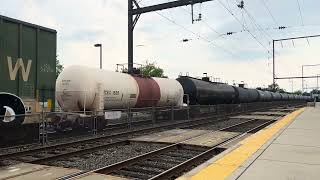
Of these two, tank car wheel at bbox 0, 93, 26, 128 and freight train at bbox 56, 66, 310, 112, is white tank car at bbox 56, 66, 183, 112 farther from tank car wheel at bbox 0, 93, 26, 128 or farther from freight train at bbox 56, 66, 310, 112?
tank car wheel at bbox 0, 93, 26, 128

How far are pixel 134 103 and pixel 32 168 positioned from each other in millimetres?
12296

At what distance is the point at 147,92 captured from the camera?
22.8 metres

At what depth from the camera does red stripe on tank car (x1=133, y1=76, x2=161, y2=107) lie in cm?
2211

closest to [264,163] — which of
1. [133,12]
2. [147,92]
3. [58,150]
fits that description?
[58,150]

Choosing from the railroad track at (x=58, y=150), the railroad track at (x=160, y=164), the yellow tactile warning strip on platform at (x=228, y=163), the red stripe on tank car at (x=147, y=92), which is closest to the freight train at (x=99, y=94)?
the red stripe on tank car at (x=147, y=92)

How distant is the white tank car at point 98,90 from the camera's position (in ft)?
58.0

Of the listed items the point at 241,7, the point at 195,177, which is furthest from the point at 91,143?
the point at 241,7

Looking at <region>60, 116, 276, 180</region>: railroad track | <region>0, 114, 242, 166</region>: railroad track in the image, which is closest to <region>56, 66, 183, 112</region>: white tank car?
<region>0, 114, 242, 166</region>: railroad track

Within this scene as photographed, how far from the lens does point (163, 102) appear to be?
83.7ft

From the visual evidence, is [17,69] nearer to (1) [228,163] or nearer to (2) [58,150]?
(2) [58,150]

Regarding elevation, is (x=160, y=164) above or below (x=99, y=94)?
below

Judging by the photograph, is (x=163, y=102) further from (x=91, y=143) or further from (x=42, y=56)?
(x=42, y=56)

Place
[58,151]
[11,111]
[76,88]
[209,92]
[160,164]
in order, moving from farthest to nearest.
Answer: [209,92] < [76,88] < [58,151] < [11,111] < [160,164]

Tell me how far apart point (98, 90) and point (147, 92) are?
5.06 metres
